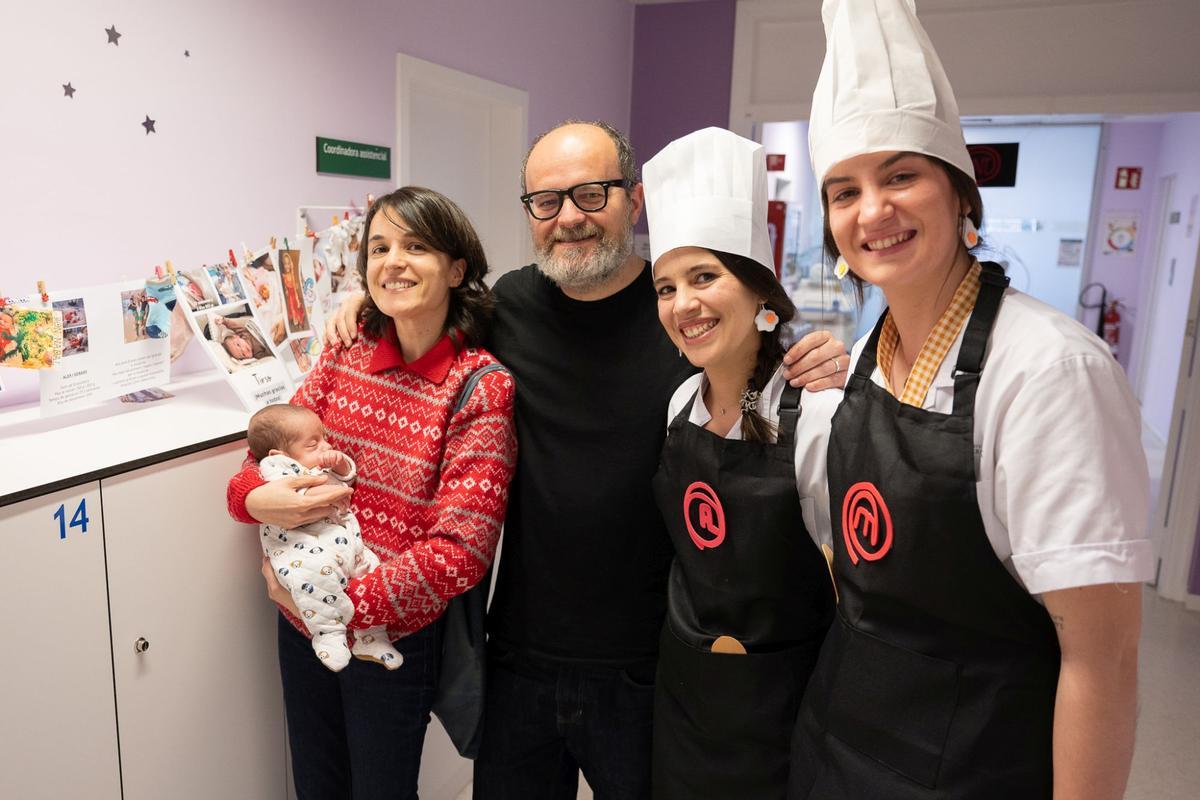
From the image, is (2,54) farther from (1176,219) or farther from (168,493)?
(1176,219)

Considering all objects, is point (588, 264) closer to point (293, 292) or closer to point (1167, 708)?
point (293, 292)

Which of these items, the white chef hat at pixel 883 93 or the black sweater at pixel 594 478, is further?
the black sweater at pixel 594 478

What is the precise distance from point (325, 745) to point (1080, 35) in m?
4.55

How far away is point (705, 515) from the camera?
1.35 meters

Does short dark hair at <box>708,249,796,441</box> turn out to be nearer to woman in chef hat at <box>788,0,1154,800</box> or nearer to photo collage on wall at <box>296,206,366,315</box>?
woman in chef hat at <box>788,0,1154,800</box>

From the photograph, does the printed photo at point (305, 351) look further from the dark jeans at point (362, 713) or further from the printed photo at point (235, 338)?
the dark jeans at point (362, 713)

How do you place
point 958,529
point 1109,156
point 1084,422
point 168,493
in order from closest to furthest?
1. point 1084,422
2. point 958,529
3. point 168,493
4. point 1109,156

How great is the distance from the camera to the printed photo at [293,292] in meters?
2.23

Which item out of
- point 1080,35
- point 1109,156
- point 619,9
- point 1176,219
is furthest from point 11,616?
Result: point 1109,156

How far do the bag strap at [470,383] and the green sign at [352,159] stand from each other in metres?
1.47

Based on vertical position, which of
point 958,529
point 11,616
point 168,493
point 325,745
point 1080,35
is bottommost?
point 325,745

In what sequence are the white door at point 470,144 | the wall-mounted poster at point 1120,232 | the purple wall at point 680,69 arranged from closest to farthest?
the white door at point 470,144
the purple wall at point 680,69
the wall-mounted poster at point 1120,232

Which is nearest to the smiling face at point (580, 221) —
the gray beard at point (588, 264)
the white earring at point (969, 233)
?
the gray beard at point (588, 264)

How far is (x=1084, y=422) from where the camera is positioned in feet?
2.94
